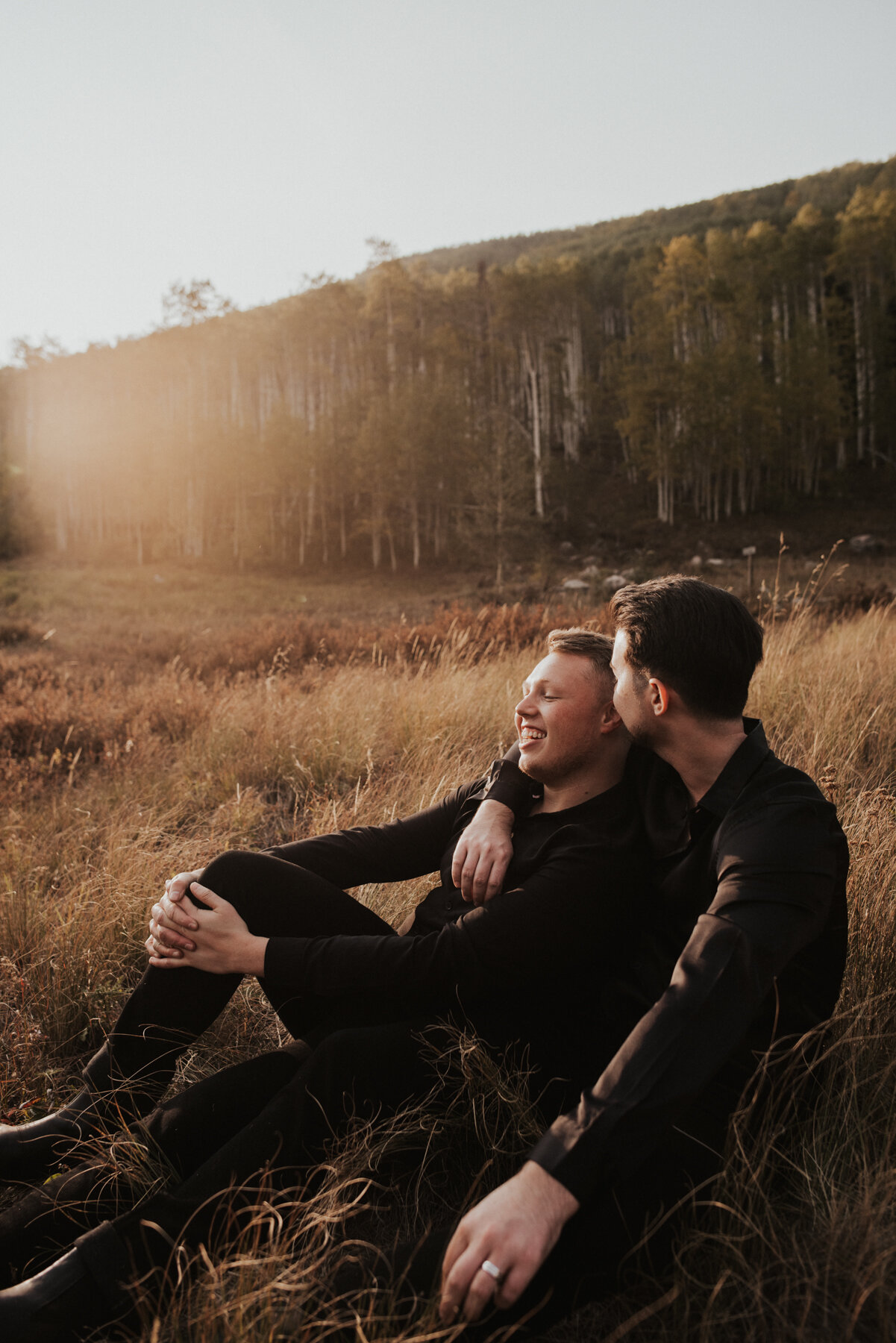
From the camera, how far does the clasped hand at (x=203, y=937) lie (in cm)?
197

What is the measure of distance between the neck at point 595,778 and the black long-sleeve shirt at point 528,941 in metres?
0.07

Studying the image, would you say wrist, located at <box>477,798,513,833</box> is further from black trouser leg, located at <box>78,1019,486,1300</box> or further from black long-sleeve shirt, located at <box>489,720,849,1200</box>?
black trouser leg, located at <box>78,1019,486,1300</box>

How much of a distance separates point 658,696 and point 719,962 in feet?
2.07

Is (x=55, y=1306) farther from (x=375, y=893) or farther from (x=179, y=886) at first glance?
(x=375, y=893)

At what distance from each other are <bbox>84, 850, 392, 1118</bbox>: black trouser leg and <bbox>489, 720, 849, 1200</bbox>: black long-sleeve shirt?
2.81 feet

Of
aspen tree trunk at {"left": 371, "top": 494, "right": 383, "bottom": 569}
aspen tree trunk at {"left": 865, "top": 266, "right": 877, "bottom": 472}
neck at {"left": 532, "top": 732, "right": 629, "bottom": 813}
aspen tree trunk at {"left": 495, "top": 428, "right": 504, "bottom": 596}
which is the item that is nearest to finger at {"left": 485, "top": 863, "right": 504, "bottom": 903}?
neck at {"left": 532, "top": 732, "right": 629, "bottom": 813}

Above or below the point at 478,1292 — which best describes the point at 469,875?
→ above

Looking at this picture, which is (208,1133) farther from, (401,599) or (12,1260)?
(401,599)

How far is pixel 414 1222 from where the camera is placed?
6.13ft

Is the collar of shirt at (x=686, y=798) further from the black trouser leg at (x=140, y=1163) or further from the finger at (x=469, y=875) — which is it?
the black trouser leg at (x=140, y=1163)

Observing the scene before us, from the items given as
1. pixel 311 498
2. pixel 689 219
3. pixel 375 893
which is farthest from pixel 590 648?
pixel 689 219

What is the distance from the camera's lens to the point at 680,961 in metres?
1.40

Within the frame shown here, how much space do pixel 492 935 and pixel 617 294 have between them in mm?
54850

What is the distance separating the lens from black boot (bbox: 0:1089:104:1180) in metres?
1.94
